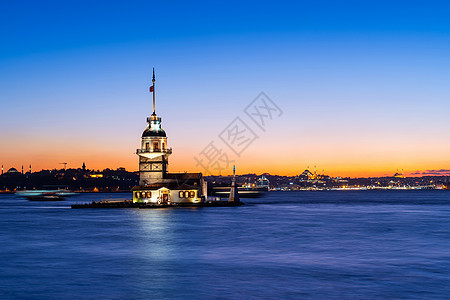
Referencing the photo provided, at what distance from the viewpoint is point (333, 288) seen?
75.9 feet

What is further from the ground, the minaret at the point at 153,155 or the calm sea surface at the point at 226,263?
the minaret at the point at 153,155

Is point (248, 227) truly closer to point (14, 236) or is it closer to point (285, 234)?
point (285, 234)

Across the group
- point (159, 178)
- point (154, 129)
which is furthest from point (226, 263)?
point (154, 129)

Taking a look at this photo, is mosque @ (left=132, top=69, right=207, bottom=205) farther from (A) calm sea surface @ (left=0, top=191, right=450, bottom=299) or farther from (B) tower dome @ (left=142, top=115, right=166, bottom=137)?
(A) calm sea surface @ (left=0, top=191, right=450, bottom=299)

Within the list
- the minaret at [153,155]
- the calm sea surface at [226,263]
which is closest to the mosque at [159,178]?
the minaret at [153,155]

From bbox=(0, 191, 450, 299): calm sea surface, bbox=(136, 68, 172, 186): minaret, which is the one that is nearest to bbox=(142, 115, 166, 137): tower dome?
bbox=(136, 68, 172, 186): minaret

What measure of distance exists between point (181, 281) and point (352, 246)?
1720 cm

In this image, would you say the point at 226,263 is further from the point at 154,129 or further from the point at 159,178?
the point at 154,129

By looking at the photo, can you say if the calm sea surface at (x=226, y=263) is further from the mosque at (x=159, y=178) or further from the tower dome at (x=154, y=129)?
the tower dome at (x=154, y=129)

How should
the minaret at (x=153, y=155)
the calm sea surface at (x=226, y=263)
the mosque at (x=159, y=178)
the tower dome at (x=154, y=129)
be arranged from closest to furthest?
1. the calm sea surface at (x=226, y=263)
2. the mosque at (x=159, y=178)
3. the minaret at (x=153, y=155)
4. the tower dome at (x=154, y=129)

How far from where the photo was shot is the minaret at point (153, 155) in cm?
9025

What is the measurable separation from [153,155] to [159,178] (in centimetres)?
417

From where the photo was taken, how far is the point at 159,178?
9038 centimetres

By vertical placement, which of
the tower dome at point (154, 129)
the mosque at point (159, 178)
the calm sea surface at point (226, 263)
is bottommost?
the calm sea surface at point (226, 263)
